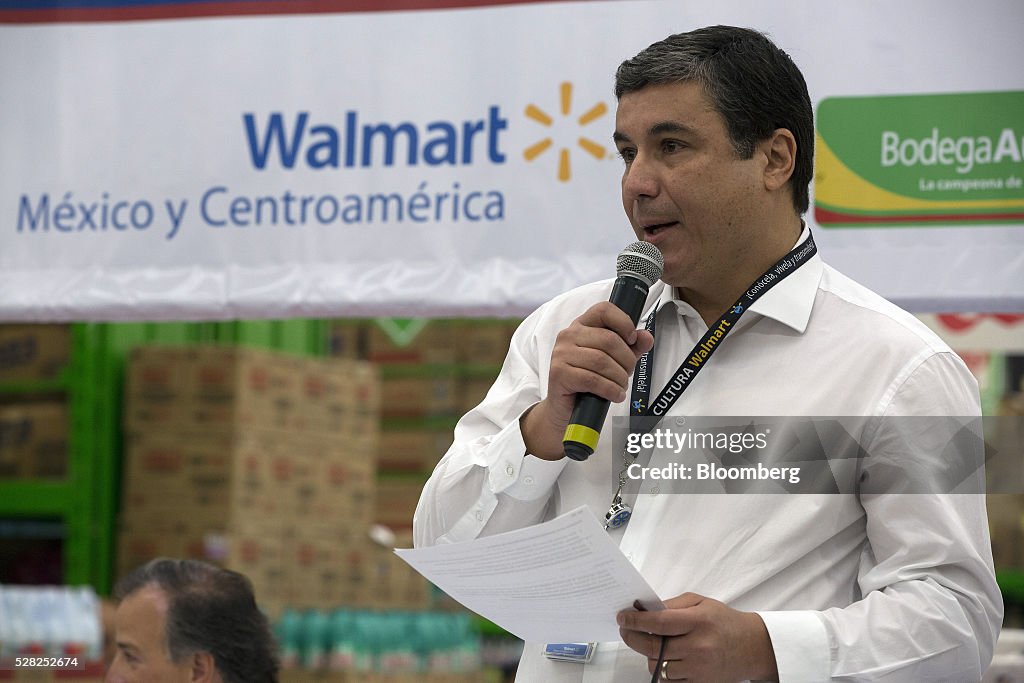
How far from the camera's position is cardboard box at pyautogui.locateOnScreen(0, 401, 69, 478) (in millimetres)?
5098

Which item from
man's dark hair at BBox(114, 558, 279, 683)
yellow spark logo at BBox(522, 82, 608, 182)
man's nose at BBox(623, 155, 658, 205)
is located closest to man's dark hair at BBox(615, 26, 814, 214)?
man's nose at BBox(623, 155, 658, 205)

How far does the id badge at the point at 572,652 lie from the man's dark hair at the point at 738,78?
28.0 inches

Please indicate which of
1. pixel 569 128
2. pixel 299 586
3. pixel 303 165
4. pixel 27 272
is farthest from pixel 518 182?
pixel 299 586

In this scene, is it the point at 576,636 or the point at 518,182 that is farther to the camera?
the point at 518,182

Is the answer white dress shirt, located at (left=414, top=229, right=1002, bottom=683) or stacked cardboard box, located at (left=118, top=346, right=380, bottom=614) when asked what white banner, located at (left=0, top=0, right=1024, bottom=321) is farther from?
stacked cardboard box, located at (left=118, top=346, right=380, bottom=614)

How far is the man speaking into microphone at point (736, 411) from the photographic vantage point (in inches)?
62.8

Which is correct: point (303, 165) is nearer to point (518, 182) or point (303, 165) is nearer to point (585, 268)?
point (518, 182)

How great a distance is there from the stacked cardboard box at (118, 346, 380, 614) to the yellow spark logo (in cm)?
287

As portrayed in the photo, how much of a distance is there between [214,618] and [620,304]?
4.71ft

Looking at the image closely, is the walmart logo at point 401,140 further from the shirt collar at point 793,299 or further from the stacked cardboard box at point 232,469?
the stacked cardboard box at point 232,469

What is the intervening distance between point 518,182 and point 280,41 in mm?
643

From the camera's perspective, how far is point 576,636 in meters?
1.66

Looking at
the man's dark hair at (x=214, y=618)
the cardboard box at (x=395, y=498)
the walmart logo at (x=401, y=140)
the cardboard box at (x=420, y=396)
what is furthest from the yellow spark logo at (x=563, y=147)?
the cardboard box at (x=395, y=498)

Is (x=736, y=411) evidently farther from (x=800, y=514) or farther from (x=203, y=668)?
(x=203, y=668)
